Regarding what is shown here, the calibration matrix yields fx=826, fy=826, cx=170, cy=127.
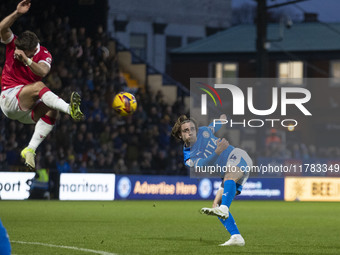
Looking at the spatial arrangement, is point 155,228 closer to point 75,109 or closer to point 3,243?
point 75,109

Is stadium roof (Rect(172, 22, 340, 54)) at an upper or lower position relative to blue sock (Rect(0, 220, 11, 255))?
upper

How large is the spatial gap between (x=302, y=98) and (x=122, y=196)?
Answer: 2951 cm

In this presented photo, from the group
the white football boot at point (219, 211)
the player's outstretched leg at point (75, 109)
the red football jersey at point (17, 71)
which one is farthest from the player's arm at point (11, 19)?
the white football boot at point (219, 211)

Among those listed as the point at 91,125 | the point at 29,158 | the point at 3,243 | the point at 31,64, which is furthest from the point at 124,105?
the point at 91,125

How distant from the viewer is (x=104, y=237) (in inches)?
573

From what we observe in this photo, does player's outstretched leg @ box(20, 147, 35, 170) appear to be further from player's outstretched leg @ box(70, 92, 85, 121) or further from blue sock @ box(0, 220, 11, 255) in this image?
blue sock @ box(0, 220, 11, 255)

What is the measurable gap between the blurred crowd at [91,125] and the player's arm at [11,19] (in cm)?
1511

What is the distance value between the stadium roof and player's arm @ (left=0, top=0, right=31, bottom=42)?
43579 millimetres

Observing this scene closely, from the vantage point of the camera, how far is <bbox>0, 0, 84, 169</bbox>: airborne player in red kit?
10.3 m

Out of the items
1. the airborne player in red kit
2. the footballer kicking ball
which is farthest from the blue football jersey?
the airborne player in red kit

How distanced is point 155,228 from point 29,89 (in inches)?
277

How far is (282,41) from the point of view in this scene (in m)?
53.8

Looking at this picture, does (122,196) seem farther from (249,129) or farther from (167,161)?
(249,129)

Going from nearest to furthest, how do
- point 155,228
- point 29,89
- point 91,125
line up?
point 29,89, point 155,228, point 91,125
